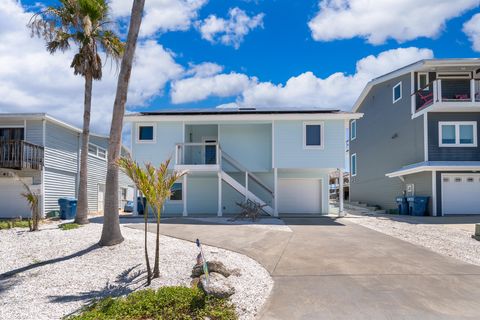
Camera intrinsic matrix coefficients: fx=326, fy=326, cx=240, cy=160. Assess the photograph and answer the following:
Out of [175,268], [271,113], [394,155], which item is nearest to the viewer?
[175,268]

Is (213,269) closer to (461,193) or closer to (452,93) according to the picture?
(461,193)

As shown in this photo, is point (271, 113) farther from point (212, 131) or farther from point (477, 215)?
point (477, 215)

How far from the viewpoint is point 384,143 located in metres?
22.9

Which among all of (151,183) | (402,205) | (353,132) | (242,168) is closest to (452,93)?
(402,205)

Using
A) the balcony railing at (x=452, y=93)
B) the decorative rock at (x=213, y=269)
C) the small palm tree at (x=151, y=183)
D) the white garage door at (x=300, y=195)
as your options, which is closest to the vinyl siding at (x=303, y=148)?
the white garage door at (x=300, y=195)

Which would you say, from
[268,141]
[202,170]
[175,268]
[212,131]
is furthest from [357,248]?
[212,131]

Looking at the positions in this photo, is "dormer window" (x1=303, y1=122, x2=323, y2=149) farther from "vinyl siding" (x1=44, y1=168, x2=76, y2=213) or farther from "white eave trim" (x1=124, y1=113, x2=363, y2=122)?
"vinyl siding" (x1=44, y1=168, x2=76, y2=213)

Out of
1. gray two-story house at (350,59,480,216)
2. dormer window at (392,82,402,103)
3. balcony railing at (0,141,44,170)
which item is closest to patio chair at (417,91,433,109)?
gray two-story house at (350,59,480,216)

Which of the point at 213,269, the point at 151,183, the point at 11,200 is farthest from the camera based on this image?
the point at 11,200

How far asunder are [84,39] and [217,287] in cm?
1223

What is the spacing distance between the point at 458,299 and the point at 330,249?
147 inches

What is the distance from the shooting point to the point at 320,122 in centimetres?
1688

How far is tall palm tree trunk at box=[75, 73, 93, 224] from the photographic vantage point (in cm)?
1301

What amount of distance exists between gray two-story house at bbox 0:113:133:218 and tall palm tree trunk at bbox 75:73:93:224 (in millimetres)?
4808
